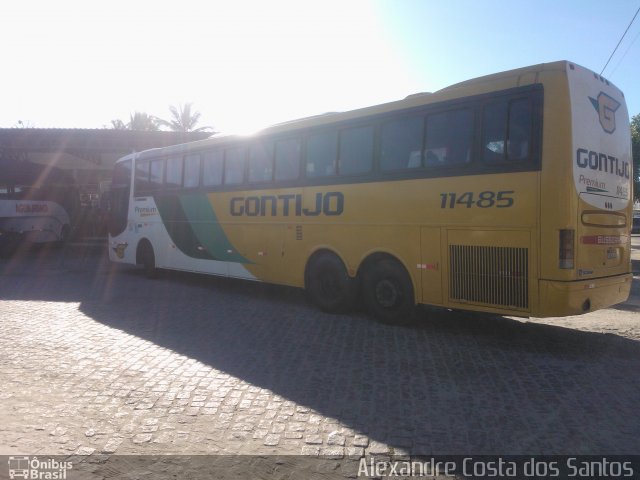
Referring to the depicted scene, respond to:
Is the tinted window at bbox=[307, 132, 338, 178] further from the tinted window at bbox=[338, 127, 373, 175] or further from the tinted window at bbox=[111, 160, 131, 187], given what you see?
the tinted window at bbox=[111, 160, 131, 187]

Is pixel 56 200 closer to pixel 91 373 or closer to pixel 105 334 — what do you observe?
pixel 105 334

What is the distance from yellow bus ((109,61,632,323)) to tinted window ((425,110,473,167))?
0.02 metres

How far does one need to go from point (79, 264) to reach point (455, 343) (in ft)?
48.0

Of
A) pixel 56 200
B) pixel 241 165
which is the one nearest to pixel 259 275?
pixel 241 165

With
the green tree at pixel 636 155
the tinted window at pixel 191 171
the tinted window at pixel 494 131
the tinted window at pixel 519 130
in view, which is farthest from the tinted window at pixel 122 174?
the green tree at pixel 636 155

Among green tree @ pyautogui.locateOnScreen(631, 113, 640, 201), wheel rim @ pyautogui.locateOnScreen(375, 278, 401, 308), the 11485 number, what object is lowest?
wheel rim @ pyautogui.locateOnScreen(375, 278, 401, 308)

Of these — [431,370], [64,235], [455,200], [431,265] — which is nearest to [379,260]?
[431,265]

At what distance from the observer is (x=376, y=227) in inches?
324

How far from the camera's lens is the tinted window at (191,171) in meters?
12.1

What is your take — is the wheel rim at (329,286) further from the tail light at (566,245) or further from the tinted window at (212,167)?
the tail light at (566,245)

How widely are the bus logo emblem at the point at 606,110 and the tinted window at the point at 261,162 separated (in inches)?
216

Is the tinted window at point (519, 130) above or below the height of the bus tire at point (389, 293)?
above

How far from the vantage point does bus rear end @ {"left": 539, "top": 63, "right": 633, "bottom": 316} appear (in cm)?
628

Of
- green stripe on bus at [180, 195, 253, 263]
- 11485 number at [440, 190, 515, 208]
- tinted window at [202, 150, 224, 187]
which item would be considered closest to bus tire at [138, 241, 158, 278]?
green stripe on bus at [180, 195, 253, 263]
